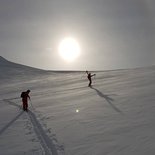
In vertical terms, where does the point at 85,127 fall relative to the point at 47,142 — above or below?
above

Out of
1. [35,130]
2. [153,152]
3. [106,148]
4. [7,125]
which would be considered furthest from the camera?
[7,125]

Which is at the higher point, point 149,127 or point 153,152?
point 149,127

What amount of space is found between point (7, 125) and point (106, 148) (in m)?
7.17

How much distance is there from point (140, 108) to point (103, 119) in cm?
257

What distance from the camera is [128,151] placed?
38.1 ft

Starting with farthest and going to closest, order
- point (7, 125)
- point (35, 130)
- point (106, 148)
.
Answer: point (7, 125) < point (35, 130) < point (106, 148)

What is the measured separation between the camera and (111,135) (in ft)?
44.5

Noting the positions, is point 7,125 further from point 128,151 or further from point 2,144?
point 128,151

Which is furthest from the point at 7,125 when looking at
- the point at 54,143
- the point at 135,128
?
the point at 135,128

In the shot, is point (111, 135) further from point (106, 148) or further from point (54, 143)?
point (54, 143)

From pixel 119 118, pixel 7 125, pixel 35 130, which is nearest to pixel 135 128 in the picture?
pixel 119 118

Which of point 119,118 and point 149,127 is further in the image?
point 119,118

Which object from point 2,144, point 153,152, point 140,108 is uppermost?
Answer: point 140,108

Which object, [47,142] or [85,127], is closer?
[47,142]
